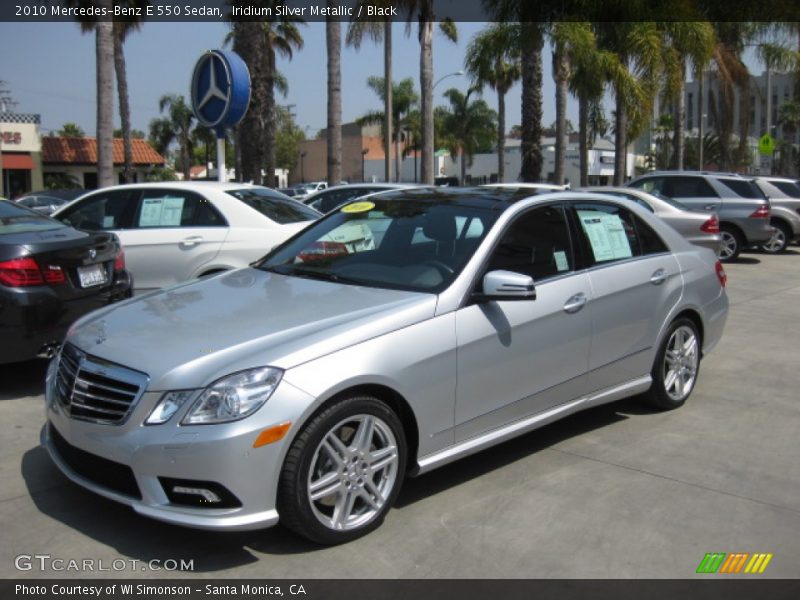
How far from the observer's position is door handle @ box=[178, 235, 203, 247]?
25.8 feet

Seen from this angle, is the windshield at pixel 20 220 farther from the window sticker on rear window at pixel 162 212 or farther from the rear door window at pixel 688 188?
the rear door window at pixel 688 188

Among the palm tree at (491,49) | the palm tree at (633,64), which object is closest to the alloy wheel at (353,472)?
the palm tree at (491,49)

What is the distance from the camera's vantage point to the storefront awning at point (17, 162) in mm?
40781

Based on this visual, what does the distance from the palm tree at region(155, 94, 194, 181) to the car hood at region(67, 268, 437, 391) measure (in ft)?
231

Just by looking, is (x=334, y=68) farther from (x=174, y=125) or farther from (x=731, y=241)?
(x=174, y=125)

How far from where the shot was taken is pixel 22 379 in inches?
256

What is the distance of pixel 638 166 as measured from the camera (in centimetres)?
7994

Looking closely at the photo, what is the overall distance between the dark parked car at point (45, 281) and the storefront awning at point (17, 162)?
38.8 m

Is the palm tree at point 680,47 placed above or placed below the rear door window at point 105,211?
above

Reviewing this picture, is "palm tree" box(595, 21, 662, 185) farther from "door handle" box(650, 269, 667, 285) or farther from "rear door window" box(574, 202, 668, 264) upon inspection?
"door handle" box(650, 269, 667, 285)

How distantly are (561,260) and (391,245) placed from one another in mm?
1062

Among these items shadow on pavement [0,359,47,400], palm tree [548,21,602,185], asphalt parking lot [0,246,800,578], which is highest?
palm tree [548,21,602,185]

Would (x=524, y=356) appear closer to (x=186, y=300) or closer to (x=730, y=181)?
(x=186, y=300)

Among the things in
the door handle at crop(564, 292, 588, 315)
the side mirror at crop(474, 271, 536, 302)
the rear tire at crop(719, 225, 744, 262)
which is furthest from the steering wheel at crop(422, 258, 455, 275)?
the rear tire at crop(719, 225, 744, 262)
